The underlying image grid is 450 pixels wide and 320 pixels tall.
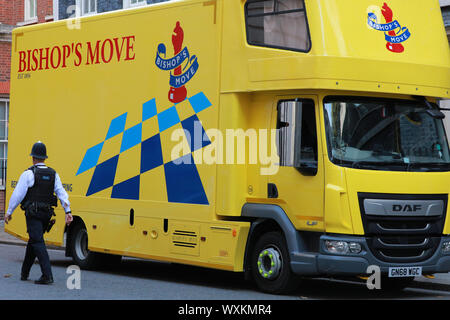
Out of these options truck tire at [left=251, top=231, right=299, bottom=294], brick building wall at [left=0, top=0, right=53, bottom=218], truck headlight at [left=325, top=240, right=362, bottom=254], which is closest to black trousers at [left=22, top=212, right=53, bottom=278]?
truck tire at [left=251, top=231, right=299, bottom=294]

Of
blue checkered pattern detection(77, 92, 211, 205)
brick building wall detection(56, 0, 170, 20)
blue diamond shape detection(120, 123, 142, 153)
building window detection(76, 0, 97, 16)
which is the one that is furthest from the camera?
building window detection(76, 0, 97, 16)

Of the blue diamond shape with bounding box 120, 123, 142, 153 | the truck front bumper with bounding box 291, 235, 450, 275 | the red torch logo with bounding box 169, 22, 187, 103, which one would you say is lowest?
the truck front bumper with bounding box 291, 235, 450, 275

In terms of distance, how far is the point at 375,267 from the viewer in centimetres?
1166

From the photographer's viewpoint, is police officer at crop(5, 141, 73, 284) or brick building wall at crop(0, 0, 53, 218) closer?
police officer at crop(5, 141, 73, 284)

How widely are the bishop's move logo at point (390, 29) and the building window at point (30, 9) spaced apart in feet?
56.8

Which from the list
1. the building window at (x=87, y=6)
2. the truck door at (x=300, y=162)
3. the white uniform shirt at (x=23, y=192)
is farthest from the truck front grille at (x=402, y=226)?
the building window at (x=87, y=6)

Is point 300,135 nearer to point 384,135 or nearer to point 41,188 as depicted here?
point 384,135

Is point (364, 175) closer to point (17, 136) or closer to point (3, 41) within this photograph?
point (17, 136)

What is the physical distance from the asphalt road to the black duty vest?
3.45 ft

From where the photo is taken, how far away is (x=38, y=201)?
12.8 m

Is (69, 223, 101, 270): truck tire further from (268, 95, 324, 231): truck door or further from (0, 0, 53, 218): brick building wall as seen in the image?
(0, 0, 53, 218): brick building wall

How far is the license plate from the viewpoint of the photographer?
11.7m
